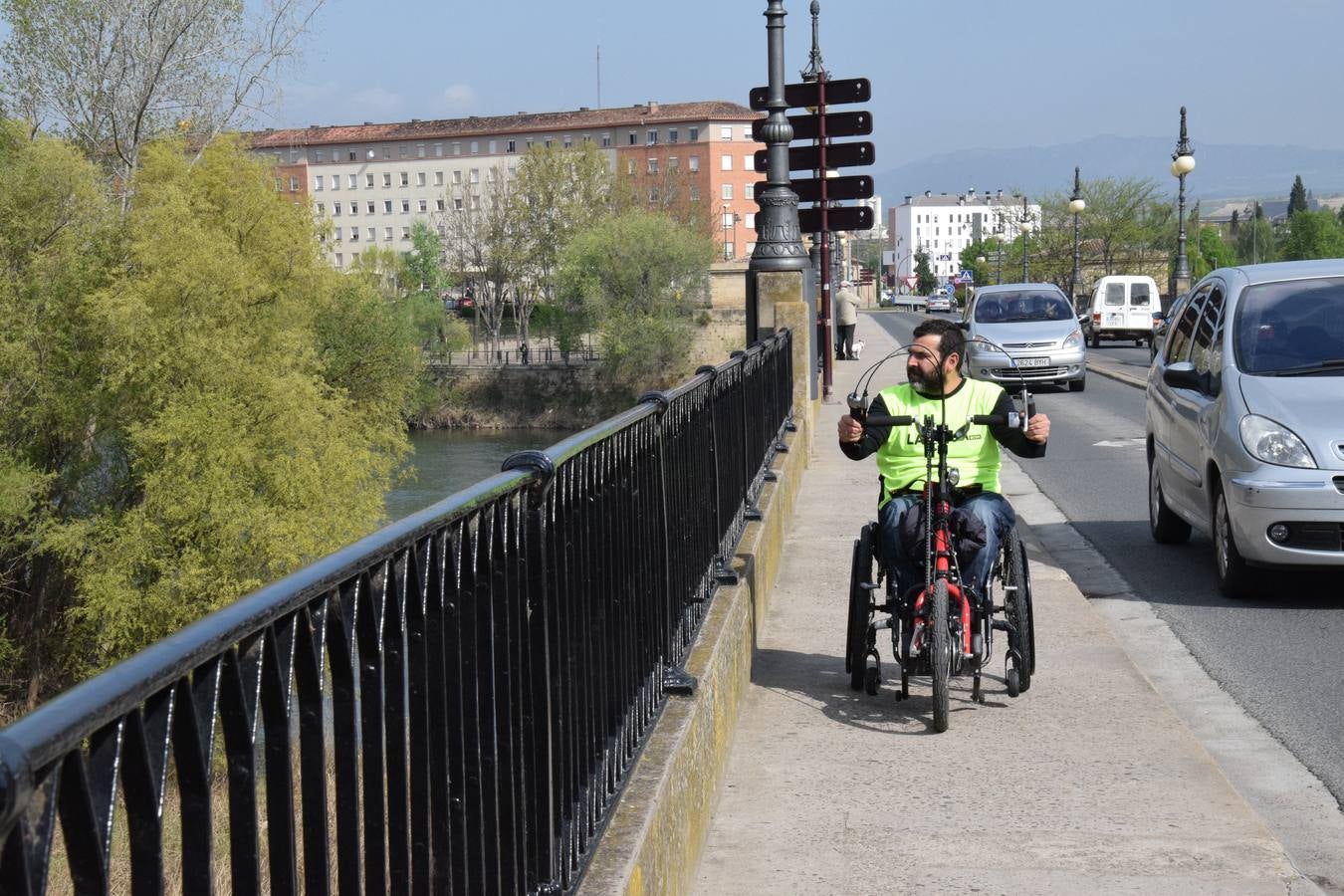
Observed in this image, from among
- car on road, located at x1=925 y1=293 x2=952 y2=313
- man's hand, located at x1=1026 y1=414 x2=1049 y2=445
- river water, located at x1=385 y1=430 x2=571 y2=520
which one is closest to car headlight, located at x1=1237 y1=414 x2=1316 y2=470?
man's hand, located at x1=1026 y1=414 x2=1049 y2=445

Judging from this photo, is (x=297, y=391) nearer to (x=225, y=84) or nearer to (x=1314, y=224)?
(x=225, y=84)

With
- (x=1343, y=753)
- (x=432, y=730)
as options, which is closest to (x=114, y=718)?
(x=432, y=730)

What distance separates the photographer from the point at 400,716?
7.46 ft

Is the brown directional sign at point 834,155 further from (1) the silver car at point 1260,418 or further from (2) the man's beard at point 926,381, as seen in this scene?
(2) the man's beard at point 926,381

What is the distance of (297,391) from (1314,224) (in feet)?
411

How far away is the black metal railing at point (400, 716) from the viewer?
1286 mm

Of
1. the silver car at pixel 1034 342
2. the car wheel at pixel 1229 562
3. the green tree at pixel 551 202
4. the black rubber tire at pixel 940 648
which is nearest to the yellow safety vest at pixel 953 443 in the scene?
the black rubber tire at pixel 940 648

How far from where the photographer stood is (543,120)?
160 metres

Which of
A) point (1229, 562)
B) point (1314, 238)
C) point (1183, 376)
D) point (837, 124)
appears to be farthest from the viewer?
point (1314, 238)

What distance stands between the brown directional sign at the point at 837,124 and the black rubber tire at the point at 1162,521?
447 inches

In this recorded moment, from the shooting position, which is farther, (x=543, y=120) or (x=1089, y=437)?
(x=543, y=120)

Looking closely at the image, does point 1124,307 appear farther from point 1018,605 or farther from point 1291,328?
point 1018,605

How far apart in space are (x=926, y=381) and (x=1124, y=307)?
37991 millimetres

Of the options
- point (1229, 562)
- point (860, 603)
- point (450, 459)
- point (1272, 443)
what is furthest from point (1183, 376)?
point (450, 459)
